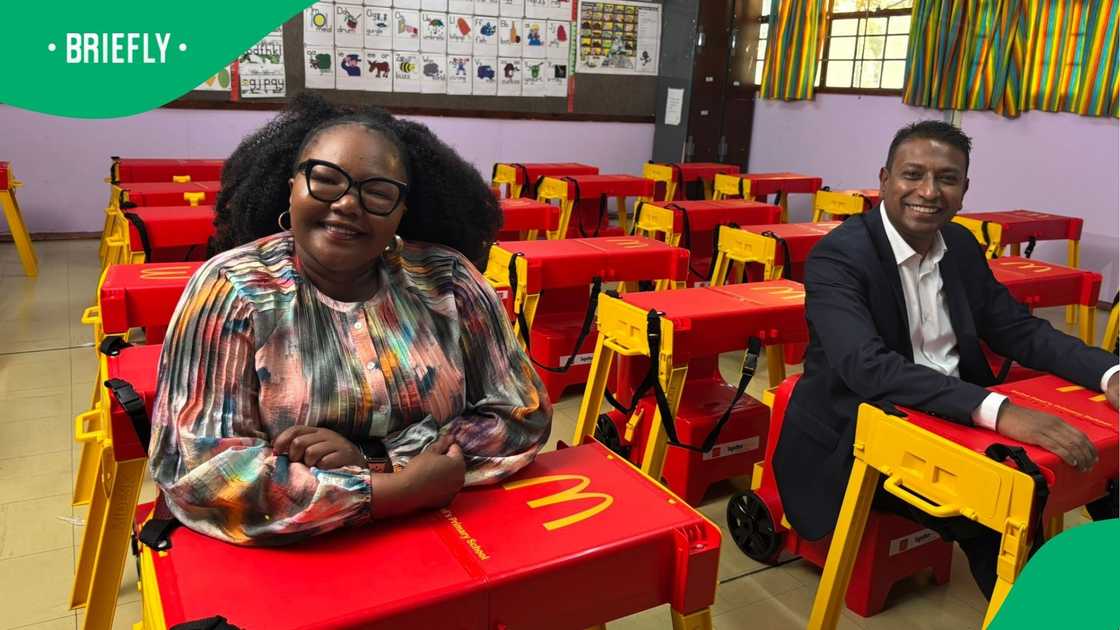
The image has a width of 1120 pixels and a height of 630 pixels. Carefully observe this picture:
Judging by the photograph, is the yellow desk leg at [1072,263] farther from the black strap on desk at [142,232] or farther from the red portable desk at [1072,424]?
the black strap on desk at [142,232]

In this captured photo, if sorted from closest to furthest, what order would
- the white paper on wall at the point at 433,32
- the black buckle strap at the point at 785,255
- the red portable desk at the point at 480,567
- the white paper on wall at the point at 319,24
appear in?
the red portable desk at the point at 480,567 < the black buckle strap at the point at 785,255 < the white paper on wall at the point at 319,24 < the white paper on wall at the point at 433,32

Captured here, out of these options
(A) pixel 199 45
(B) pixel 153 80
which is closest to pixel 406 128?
(A) pixel 199 45

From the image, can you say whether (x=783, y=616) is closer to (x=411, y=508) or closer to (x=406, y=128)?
(x=411, y=508)

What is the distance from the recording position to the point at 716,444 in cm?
267

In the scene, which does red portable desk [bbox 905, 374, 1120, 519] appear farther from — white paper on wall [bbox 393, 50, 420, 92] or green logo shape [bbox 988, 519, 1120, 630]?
white paper on wall [bbox 393, 50, 420, 92]

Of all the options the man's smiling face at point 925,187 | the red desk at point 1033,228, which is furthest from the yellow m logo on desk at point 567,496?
the red desk at point 1033,228

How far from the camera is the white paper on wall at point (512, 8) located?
767 cm

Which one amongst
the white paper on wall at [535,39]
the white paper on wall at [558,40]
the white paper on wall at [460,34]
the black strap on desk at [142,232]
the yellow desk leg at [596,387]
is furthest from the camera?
the white paper on wall at [558,40]

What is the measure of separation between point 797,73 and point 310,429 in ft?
24.6

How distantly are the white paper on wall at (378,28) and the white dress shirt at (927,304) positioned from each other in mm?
6048

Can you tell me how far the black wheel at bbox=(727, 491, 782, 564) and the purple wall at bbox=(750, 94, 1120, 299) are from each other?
15.5 ft

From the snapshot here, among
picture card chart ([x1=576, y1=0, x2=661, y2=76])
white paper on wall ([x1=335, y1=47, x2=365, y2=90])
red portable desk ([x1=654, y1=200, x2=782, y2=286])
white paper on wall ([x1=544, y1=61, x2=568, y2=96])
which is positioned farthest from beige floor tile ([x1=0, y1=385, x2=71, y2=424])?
picture card chart ([x1=576, y1=0, x2=661, y2=76])

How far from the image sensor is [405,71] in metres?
7.40

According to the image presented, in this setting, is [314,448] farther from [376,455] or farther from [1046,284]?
[1046,284]
